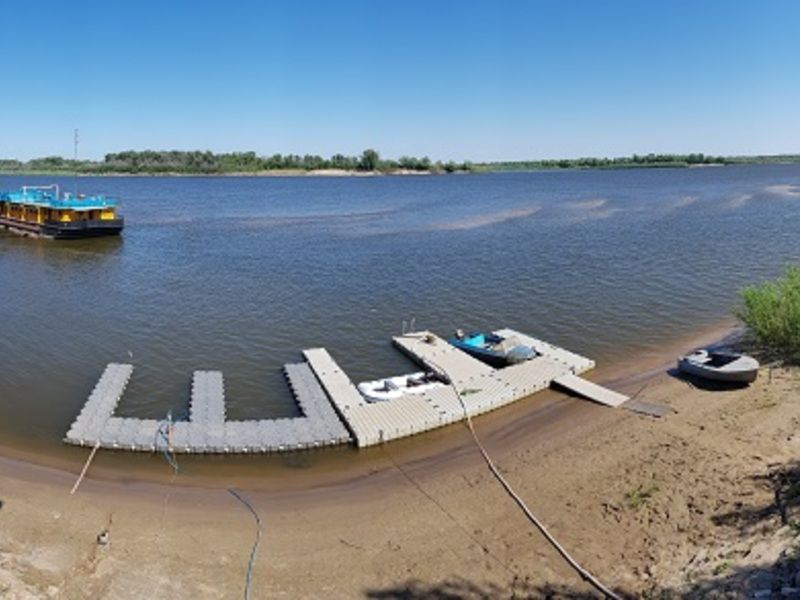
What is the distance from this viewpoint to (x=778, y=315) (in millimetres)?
21906

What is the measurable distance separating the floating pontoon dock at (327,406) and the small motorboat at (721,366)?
319cm

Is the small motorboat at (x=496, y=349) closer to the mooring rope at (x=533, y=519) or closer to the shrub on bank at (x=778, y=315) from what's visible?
the mooring rope at (x=533, y=519)

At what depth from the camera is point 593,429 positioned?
A: 18719mm

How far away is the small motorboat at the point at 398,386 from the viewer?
20297 millimetres

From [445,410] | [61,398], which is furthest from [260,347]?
[445,410]

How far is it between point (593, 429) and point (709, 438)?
3.10m

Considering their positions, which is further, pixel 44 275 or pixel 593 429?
pixel 44 275

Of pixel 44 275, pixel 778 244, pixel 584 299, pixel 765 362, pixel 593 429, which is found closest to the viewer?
pixel 593 429

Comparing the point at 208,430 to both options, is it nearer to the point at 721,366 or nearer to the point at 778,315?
the point at 721,366

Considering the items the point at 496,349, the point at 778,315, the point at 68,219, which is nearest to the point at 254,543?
the point at 496,349

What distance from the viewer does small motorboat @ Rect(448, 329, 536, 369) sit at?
77.9 ft

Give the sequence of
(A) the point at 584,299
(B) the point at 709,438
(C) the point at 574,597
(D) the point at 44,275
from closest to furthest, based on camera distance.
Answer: (C) the point at 574,597 < (B) the point at 709,438 < (A) the point at 584,299 < (D) the point at 44,275

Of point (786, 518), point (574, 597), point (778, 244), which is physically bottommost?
point (574, 597)

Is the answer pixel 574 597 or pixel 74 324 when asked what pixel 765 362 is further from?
pixel 74 324
